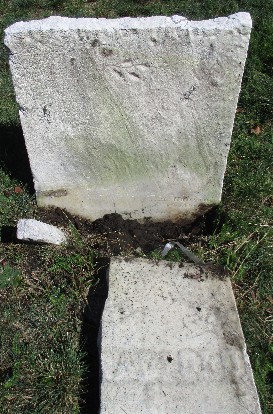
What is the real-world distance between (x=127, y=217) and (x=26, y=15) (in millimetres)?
2722

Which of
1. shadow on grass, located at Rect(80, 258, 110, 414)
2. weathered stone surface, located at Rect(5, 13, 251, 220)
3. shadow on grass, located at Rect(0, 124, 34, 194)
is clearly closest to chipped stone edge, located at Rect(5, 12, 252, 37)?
weathered stone surface, located at Rect(5, 13, 251, 220)

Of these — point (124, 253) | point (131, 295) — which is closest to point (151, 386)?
point (131, 295)

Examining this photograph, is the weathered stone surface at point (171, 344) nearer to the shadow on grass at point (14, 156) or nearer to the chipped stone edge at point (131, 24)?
the shadow on grass at point (14, 156)

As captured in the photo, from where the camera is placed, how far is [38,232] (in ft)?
10.5

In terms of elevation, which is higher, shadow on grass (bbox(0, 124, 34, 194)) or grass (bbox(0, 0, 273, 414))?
shadow on grass (bbox(0, 124, 34, 194))

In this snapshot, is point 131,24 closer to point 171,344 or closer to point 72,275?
point 72,275

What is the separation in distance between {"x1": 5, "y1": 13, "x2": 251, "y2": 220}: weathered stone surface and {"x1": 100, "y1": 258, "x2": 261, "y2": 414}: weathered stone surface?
54 centimetres

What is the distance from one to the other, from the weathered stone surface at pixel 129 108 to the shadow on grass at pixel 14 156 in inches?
14.9

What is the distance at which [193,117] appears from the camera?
9.83 feet

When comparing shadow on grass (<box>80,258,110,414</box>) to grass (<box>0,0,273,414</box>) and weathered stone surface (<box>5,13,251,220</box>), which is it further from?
weathered stone surface (<box>5,13,251,220</box>)

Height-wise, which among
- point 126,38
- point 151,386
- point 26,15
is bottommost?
point 151,386

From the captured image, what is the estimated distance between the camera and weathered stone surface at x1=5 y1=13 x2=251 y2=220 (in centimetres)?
270

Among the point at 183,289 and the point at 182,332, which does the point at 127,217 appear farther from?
the point at 182,332

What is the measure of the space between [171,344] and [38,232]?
1.06 meters
